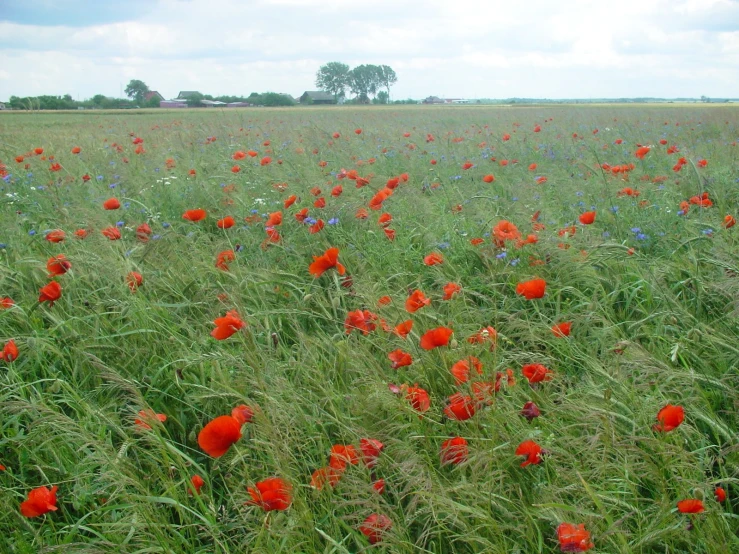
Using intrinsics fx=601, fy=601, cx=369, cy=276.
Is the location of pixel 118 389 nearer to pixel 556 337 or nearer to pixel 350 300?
pixel 350 300

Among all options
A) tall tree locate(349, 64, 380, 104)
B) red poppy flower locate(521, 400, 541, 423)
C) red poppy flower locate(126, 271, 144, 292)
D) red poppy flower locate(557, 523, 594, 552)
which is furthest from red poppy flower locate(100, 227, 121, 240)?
tall tree locate(349, 64, 380, 104)

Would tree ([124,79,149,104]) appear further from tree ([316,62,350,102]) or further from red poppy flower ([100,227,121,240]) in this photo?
red poppy flower ([100,227,121,240])

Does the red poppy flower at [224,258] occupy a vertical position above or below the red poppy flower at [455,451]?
above

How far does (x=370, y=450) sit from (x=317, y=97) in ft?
236

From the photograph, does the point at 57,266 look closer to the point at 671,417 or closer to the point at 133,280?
the point at 133,280

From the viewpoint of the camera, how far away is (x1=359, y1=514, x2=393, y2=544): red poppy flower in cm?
121

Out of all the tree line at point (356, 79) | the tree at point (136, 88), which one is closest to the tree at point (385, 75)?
the tree line at point (356, 79)

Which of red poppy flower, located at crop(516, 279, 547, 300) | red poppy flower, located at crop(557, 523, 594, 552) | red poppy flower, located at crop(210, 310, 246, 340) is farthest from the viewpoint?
red poppy flower, located at crop(516, 279, 547, 300)

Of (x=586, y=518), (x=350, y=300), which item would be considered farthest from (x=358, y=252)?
(x=586, y=518)

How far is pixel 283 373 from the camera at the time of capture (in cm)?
186

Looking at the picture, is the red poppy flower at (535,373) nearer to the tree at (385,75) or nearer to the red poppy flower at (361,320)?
the red poppy flower at (361,320)

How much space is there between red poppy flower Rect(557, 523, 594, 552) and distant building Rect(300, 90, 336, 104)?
66.3 m

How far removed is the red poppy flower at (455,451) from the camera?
4.50 feet

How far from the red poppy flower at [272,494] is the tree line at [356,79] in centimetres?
7371
